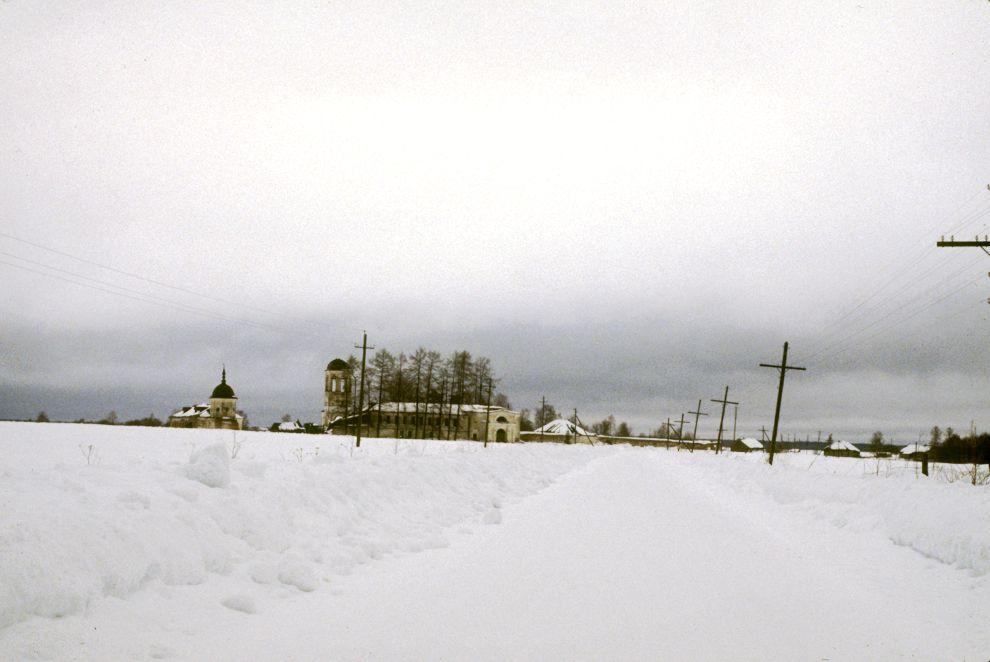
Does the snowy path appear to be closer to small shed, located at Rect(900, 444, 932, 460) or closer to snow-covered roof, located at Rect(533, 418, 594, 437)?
small shed, located at Rect(900, 444, 932, 460)

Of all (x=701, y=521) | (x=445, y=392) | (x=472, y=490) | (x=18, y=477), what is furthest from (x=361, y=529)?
(x=445, y=392)

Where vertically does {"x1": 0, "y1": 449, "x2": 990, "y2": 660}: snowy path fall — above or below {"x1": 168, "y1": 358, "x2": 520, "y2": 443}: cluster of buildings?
above

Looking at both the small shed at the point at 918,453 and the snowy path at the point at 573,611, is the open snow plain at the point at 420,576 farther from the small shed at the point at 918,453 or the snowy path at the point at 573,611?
Result: the small shed at the point at 918,453

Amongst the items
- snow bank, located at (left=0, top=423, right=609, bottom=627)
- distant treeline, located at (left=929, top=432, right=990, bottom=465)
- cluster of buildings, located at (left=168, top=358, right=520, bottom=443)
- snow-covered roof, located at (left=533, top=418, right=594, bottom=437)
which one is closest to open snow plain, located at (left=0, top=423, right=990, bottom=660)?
snow bank, located at (left=0, top=423, right=609, bottom=627)

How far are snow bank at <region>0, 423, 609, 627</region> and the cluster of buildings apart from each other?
3410 inches

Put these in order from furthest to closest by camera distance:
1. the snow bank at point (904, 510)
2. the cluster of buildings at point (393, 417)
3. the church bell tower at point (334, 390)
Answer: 1. the church bell tower at point (334, 390)
2. the cluster of buildings at point (393, 417)
3. the snow bank at point (904, 510)

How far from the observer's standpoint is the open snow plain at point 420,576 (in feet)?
14.3

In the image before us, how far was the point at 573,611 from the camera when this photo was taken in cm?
530

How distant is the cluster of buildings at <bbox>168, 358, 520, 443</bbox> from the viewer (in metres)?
99.1

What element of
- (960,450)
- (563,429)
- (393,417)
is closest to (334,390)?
(393,417)

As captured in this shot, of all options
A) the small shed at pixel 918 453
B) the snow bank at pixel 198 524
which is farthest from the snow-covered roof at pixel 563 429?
the snow bank at pixel 198 524

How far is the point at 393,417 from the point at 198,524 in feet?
325

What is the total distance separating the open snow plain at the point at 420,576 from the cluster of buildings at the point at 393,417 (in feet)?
288

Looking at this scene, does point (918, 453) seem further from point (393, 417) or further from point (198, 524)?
point (198, 524)
